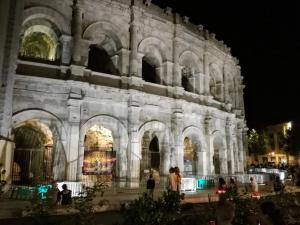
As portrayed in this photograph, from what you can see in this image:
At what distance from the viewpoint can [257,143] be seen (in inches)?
2133

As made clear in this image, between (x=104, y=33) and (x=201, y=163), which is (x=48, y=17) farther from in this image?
(x=201, y=163)

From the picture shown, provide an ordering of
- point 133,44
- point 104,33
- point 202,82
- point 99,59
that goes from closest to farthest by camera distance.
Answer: point 104,33 < point 133,44 < point 99,59 < point 202,82

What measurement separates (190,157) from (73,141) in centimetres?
1007

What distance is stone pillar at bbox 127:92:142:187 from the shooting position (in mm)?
17188

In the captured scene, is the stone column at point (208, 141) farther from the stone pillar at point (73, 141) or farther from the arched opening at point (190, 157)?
the stone pillar at point (73, 141)

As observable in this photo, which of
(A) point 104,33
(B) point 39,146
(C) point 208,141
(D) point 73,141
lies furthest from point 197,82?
(B) point 39,146

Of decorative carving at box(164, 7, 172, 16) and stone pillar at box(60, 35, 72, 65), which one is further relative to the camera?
decorative carving at box(164, 7, 172, 16)

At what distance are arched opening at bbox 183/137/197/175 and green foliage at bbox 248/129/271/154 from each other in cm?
3244

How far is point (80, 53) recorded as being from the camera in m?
16.9

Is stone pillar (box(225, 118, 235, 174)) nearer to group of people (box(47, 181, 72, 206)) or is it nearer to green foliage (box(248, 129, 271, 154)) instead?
group of people (box(47, 181, 72, 206))

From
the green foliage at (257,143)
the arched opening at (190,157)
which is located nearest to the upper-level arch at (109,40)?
the arched opening at (190,157)

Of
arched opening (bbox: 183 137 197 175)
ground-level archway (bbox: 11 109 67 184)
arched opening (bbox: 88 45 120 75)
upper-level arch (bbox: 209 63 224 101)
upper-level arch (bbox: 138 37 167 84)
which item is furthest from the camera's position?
upper-level arch (bbox: 209 63 224 101)

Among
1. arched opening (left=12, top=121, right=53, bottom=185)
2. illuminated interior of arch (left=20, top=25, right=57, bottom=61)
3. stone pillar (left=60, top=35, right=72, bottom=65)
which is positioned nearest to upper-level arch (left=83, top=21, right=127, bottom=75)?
stone pillar (left=60, top=35, right=72, bottom=65)

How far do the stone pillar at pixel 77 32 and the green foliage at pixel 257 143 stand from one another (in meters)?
42.3
